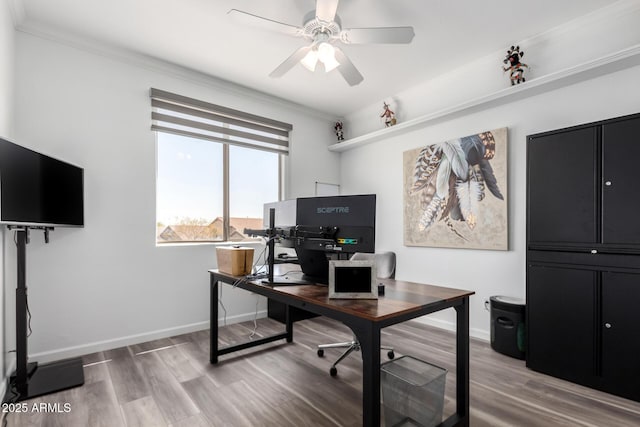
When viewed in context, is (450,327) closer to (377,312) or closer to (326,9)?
(377,312)

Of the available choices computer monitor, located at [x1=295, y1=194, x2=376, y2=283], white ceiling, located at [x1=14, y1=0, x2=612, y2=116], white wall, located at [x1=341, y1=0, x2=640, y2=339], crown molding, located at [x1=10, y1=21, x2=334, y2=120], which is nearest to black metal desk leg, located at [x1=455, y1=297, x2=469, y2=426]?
computer monitor, located at [x1=295, y1=194, x2=376, y2=283]

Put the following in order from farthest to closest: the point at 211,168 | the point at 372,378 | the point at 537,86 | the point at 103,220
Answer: the point at 211,168
the point at 103,220
the point at 537,86
the point at 372,378

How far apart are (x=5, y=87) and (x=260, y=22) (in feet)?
6.04

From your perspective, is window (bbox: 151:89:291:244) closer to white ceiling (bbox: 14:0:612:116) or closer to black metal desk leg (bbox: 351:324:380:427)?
white ceiling (bbox: 14:0:612:116)

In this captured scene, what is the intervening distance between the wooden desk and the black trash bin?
1.26m

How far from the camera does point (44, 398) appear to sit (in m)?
2.08

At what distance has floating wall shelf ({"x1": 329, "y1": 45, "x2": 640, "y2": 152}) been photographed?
2.28m

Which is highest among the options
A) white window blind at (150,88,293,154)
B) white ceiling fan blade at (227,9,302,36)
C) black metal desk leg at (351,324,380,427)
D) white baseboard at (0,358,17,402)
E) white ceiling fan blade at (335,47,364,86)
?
white ceiling fan blade at (227,9,302,36)

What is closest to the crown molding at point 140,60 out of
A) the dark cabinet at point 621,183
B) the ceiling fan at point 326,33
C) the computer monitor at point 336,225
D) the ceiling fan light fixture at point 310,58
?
the ceiling fan at point 326,33

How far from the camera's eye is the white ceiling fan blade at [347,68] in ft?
8.00

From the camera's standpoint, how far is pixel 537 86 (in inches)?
106

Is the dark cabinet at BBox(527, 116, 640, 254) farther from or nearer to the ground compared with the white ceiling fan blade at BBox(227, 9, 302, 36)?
nearer to the ground

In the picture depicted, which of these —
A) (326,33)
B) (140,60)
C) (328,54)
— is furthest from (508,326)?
(140,60)

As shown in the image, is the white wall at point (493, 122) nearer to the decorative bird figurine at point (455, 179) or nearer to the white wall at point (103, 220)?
the decorative bird figurine at point (455, 179)
